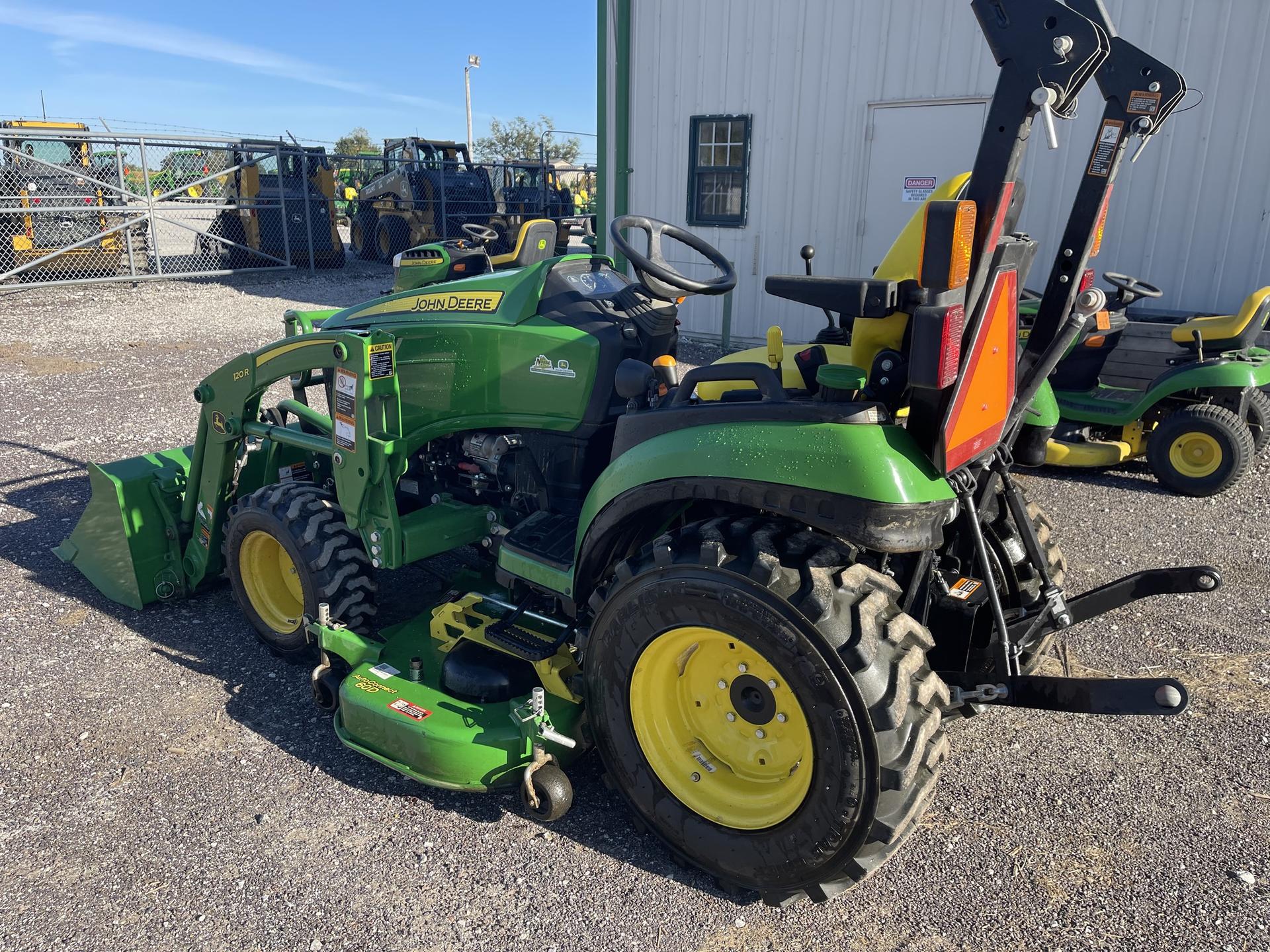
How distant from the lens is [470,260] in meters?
4.54

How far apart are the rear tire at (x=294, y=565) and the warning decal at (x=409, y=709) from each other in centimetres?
72

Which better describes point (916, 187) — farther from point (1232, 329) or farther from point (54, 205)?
point (54, 205)

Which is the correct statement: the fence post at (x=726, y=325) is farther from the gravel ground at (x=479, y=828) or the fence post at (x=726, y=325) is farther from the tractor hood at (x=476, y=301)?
the tractor hood at (x=476, y=301)

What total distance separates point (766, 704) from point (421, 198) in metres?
17.4

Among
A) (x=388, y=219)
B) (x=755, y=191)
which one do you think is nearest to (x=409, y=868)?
(x=755, y=191)

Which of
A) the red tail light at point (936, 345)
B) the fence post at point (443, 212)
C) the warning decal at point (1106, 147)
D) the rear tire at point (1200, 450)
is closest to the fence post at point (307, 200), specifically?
the fence post at point (443, 212)

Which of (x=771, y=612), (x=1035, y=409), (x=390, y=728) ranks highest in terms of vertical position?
(x=1035, y=409)

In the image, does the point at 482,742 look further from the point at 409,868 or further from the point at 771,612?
the point at 771,612

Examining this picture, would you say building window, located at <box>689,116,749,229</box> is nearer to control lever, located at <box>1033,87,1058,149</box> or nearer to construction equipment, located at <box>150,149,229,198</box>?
control lever, located at <box>1033,87,1058,149</box>

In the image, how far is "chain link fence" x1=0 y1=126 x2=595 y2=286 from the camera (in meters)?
14.2

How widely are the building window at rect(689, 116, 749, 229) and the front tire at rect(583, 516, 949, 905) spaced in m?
8.38

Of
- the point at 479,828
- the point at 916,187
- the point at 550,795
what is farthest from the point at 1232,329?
the point at 479,828

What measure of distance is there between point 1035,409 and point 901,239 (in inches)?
47.3

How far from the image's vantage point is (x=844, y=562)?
2.44 meters
